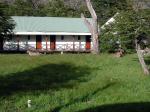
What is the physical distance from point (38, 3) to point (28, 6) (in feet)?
22.9

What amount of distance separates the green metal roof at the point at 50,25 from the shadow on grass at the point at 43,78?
70.8 feet

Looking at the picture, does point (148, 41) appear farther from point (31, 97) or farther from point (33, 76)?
point (31, 97)

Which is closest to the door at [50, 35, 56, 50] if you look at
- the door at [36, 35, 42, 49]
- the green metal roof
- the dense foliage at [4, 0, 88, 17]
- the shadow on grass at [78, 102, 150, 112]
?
the green metal roof

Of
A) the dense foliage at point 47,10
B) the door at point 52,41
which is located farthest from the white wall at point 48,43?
the dense foliage at point 47,10

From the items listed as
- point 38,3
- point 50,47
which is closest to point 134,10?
point 50,47

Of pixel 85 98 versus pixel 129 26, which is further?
pixel 129 26

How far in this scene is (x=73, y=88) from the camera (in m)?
21.2

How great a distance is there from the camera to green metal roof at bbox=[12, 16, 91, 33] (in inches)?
2101

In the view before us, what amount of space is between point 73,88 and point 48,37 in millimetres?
33495

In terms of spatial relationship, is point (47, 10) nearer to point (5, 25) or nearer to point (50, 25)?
point (50, 25)

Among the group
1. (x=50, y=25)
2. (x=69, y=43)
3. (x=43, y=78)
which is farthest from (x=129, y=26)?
(x=50, y=25)

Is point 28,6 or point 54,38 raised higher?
point 28,6

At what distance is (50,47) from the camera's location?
53.8m

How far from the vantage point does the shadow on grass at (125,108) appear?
15.9 m
